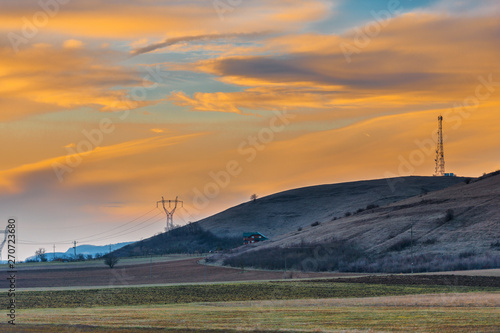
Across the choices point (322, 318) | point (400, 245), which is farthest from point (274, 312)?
point (400, 245)

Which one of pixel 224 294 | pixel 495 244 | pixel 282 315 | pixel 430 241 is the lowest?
pixel 282 315

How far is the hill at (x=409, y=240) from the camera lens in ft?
337

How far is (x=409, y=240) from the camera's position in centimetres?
11525

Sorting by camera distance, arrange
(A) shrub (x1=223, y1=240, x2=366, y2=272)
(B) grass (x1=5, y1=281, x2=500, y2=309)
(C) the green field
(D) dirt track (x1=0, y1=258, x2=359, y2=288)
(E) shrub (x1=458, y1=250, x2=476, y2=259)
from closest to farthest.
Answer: (C) the green field
(B) grass (x1=5, y1=281, x2=500, y2=309)
(D) dirt track (x1=0, y1=258, x2=359, y2=288)
(E) shrub (x1=458, y1=250, x2=476, y2=259)
(A) shrub (x1=223, y1=240, x2=366, y2=272)

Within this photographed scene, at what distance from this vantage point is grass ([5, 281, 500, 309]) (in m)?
56.2

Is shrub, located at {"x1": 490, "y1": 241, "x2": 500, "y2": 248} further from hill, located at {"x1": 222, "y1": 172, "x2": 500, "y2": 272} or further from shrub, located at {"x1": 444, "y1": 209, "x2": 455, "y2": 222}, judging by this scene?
shrub, located at {"x1": 444, "y1": 209, "x2": 455, "y2": 222}

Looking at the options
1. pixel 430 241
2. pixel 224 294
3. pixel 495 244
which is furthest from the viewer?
pixel 430 241

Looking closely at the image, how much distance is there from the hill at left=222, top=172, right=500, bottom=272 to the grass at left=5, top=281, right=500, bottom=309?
33.7m

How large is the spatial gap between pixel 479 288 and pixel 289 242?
7818 centimetres

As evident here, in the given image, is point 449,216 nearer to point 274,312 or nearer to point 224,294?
point 224,294

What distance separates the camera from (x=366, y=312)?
38250 mm

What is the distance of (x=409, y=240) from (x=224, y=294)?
59.5 metres

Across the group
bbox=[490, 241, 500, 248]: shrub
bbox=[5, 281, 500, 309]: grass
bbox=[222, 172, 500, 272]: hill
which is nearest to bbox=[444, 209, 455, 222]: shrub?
bbox=[222, 172, 500, 272]: hill

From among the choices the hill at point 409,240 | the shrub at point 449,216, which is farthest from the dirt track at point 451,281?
the shrub at point 449,216
